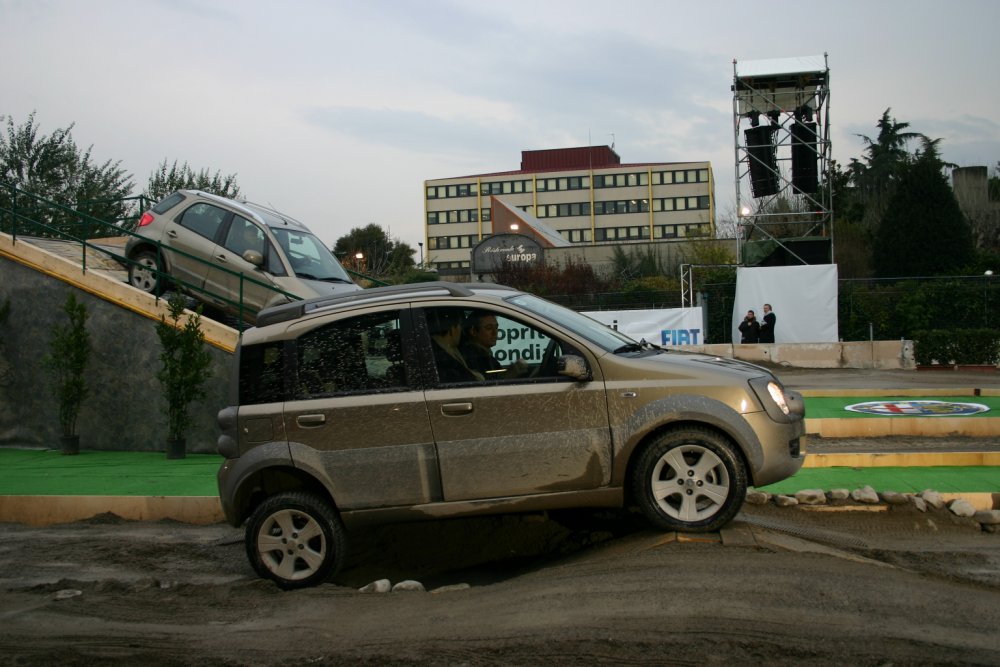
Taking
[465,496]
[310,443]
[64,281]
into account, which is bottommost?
[465,496]

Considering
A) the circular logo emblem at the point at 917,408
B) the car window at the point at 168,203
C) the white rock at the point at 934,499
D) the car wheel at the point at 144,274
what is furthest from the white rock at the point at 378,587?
the car window at the point at 168,203

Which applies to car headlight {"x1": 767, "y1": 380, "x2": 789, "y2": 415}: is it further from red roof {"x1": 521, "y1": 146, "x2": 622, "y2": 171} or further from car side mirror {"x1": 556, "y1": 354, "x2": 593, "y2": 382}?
red roof {"x1": 521, "y1": 146, "x2": 622, "y2": 171}

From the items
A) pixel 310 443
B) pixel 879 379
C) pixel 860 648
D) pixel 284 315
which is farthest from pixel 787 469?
pixel 879 379

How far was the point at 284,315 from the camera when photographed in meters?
6.59

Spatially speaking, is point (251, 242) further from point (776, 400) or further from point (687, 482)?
point (776, 400)

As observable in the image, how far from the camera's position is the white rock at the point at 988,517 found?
6906 mm

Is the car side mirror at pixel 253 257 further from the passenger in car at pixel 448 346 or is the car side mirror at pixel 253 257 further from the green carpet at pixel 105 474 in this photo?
the passenger in car at pixel 448 346

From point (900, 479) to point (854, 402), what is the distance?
6.44 meters

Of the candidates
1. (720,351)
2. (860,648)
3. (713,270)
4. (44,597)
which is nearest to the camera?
(860,648)

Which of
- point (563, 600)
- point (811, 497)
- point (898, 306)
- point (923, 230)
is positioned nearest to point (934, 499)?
point (811, 497)

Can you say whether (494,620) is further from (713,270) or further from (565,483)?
(713,270)

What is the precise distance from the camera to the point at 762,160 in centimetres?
2984

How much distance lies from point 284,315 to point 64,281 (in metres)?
7.95

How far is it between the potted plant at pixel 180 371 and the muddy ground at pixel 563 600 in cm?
452
